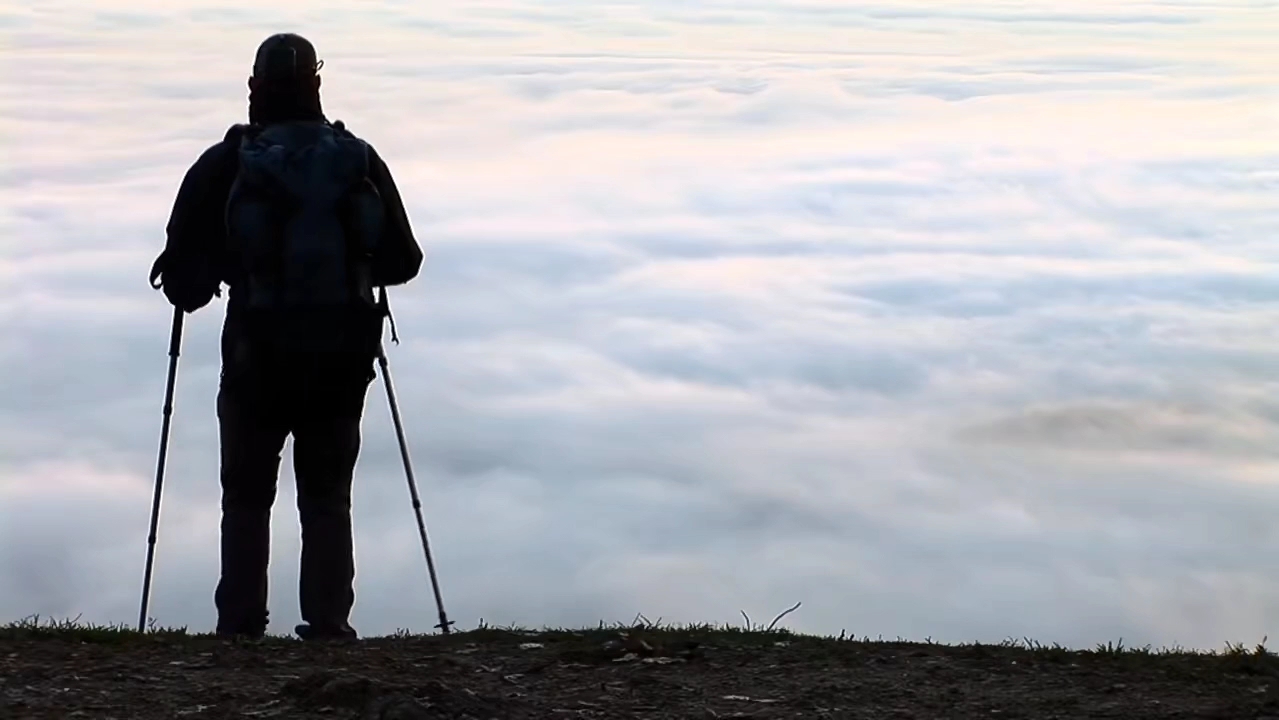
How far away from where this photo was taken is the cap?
9.02 meters

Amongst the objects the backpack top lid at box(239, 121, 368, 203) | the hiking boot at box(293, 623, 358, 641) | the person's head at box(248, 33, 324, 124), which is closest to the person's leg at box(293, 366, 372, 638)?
the hiking boot at box(293, 623, 358, 641)

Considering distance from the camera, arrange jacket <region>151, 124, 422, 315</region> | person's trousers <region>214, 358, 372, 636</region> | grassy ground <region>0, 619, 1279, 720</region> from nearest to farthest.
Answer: grassy ground <region>0, 619, 1279, 720</region>
jacket <region>151, 124, 422, 315</region>
person's trousers <region>214, 358, 372, 636</region>

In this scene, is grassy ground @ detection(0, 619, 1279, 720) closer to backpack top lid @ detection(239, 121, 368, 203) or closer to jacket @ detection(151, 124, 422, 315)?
jacket @ detection(151, 124, 422, 315)

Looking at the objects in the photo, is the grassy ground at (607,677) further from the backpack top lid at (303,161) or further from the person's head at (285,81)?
the person's head at (285,81)

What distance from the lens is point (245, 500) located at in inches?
362

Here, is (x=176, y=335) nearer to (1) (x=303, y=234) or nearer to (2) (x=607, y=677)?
(1) (x=303, y=234)

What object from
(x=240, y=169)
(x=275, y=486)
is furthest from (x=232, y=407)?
(x=240, y=169)

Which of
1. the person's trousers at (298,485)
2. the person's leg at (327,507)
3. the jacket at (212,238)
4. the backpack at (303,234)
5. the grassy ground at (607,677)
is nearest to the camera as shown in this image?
the grassy ground at (607,677)

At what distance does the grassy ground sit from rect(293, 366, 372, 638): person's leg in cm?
44

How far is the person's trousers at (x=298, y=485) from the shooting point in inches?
359

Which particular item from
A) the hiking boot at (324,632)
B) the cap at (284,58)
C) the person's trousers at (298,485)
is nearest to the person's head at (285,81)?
the cap at (284,58)

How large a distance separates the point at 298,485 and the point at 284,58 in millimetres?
1927

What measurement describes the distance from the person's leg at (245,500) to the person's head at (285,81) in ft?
4.10

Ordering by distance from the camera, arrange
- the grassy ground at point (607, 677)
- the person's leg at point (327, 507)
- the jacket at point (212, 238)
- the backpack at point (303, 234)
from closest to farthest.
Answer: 1. the grassy ground at point (607, 677)
2. the backpack at point (303, 234)
3. the jacket at point (212, 238)
4. the person's leg at point (327, 507)
